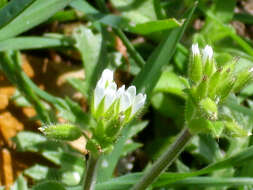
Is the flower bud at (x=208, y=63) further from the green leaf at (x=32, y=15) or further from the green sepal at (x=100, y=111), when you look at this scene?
the green leaf at (x=32, y=15)

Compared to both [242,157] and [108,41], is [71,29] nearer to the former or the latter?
[108,41]

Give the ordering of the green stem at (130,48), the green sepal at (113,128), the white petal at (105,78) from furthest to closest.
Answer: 1. the green stem at (130,48)
2. the white petal at (105,78)
3. the green sepal at (113,128)

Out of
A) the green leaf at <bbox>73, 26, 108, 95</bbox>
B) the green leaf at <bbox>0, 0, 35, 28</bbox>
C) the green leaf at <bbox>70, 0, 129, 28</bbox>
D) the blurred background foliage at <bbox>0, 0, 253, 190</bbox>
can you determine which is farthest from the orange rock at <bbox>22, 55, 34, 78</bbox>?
the green leaf at <bbox>0, 0, 35, 28</bbox>

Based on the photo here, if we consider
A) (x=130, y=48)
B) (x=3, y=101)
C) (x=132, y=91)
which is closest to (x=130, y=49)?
(x=130, y=48)

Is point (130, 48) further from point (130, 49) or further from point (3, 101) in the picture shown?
point (3, 101)

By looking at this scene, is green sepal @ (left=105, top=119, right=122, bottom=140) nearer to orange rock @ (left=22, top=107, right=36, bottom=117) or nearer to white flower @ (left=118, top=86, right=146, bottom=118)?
white flower @ (left=118, top=86, right=146, bottom=118)

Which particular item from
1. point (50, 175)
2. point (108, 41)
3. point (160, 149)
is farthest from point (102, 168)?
point (108, 41)

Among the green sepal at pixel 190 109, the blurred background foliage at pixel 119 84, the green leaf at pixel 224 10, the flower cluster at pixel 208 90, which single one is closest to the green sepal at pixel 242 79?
the flower cluster at pixel 208 90
